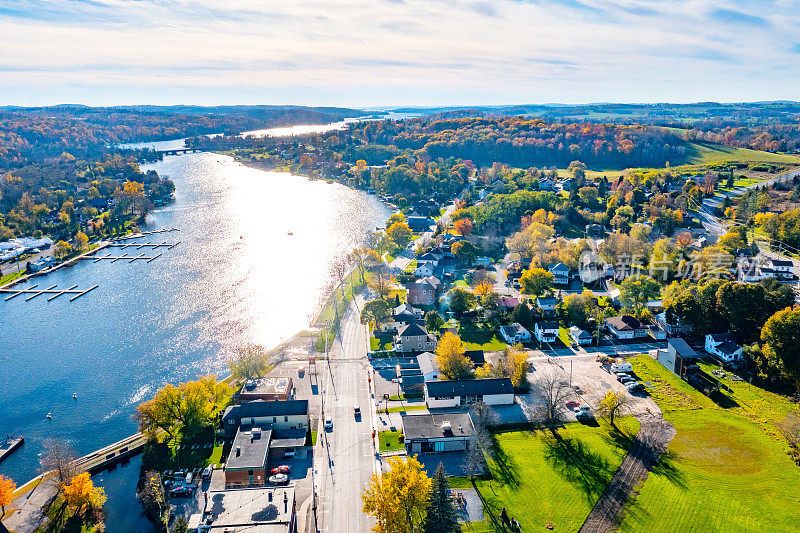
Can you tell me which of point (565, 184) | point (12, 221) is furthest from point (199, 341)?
point (565, 184)

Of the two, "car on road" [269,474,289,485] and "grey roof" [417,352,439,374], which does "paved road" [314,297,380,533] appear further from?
"grey roof" [417,352,439,374]

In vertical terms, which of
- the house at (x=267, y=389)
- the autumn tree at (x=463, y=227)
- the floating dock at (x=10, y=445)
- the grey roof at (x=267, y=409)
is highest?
the autumn tree at (x=463, y=227)

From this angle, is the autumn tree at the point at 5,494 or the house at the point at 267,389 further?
the house at the point at 267,389

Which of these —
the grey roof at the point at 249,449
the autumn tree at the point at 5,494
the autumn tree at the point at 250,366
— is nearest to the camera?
the autumn tree at the point at 5,494

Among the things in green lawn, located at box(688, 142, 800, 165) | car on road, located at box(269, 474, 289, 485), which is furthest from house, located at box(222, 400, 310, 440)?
green lawn, located at box(688, 142, 800, 165)

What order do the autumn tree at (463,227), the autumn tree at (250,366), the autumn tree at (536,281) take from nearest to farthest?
1. the autumn tree at (250,366)
2. the autumn tree at (536,281)
3. the autumn tree at (463,227)

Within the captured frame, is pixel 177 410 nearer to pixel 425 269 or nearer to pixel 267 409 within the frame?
pixel 267 409

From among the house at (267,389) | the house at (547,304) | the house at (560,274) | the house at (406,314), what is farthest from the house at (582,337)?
the house at (267,389)

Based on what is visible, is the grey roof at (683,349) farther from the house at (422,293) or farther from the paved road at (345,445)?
the paved road at (345,445)
